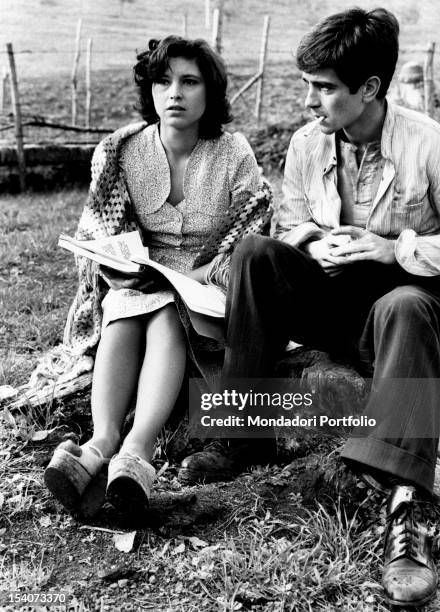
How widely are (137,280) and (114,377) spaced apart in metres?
0.35

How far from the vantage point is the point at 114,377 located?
8.46 feet

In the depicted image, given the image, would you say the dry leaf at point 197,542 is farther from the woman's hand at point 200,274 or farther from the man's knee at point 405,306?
the woman's hand at point 200,274

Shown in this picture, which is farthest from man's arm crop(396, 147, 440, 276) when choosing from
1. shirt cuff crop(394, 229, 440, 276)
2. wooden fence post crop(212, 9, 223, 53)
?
wooden fence post crop(212, 9, 223, 53)

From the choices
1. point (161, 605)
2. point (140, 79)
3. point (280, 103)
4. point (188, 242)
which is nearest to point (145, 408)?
point (161, 605)

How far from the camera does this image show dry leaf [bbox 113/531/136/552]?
85.7 inches

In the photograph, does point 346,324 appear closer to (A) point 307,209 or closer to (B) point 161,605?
(A) point 307,209

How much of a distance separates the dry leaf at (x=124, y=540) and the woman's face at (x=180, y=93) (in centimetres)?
157

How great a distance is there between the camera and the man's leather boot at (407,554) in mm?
1917

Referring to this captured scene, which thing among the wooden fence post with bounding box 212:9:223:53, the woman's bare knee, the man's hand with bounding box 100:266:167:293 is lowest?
the woman's bare knee

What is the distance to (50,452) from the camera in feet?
8.85

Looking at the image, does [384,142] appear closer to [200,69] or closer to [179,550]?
[200,69]

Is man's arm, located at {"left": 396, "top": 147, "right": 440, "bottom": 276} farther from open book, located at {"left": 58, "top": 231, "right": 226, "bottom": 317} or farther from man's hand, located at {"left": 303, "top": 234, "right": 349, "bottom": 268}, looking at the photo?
open book, located at {"left": 58, "top": 231, "right": 226, "bottom": 317}

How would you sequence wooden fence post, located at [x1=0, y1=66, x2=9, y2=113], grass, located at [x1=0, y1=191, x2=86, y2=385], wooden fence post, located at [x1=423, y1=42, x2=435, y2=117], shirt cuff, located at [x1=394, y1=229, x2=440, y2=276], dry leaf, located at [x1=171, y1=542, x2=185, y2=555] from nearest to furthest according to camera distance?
dry leaf, located at [x1=171, y1=542, x2=185, y2=555] < shirt cuff, located at [x1=394, y1=229, x2=440, y2=276] < grass, located at [x1=0, y1=191, x2=86, y2=385] < wooden fence post, located at [x1=423, y1=42, x2=435, y2=117] < wooden fence post, located at [x1=0, y1=66, x2=9, y2=113]

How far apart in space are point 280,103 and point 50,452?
10.8 meters
